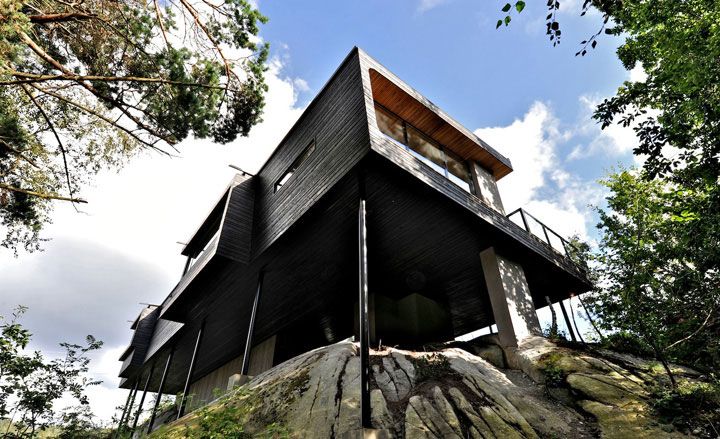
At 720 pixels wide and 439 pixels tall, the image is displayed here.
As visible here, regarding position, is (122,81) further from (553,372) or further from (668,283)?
(668,283)

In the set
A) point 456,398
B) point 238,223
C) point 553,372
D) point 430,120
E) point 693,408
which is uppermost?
point 430,120

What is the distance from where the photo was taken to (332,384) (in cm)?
634

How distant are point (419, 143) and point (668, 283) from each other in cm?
784

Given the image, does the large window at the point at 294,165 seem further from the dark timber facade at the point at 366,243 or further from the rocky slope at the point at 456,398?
the rocky slope at the point at 456,398

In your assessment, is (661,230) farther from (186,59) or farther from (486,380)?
(186,59)

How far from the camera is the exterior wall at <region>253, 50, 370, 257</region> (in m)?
7.60

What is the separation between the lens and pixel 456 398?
559cm

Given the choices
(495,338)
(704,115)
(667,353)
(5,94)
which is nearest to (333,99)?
(495,338)

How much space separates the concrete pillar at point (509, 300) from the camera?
26.3 feet

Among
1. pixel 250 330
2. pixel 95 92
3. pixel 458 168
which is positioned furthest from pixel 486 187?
pixel 95 92

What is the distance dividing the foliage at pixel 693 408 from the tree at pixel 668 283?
553 mm

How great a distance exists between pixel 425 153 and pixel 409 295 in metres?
4.77

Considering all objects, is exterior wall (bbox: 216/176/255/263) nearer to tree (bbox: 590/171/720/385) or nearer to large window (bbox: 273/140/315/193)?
large window (bbox: 273/140/315/193)

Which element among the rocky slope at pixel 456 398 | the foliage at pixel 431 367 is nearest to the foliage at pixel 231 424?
the rocky slope at pixel 456 398
